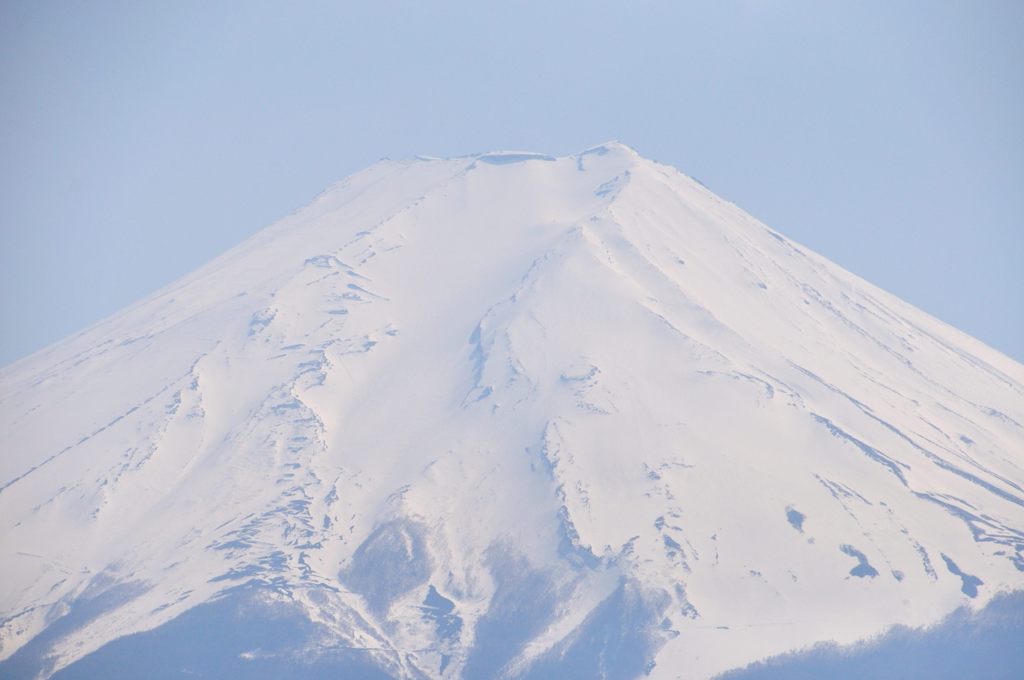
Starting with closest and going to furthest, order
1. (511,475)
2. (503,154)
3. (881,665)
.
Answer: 1. (881,665)
2. (511,475)
3. (503,154)

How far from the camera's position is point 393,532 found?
99688 mm

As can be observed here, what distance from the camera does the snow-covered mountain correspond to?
93.0m

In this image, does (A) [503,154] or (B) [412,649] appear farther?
(A) [503,154]

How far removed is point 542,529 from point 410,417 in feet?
61.8

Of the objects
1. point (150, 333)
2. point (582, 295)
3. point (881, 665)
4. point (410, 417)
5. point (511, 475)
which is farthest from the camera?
point (150, 333)

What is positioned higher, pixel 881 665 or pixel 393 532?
pixel 393 532

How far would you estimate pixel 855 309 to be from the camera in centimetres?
14125

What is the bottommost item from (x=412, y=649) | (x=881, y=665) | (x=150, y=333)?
(x=881, y=665)

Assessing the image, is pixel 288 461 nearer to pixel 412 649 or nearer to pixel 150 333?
pixel 412 649

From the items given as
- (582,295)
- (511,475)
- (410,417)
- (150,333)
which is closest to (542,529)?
(511,475)

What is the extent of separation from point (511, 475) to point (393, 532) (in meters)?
10.3

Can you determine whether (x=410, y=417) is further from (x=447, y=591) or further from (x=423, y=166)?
(x=423, y=166)

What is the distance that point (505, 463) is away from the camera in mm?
107812

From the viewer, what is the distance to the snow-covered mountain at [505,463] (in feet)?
305
